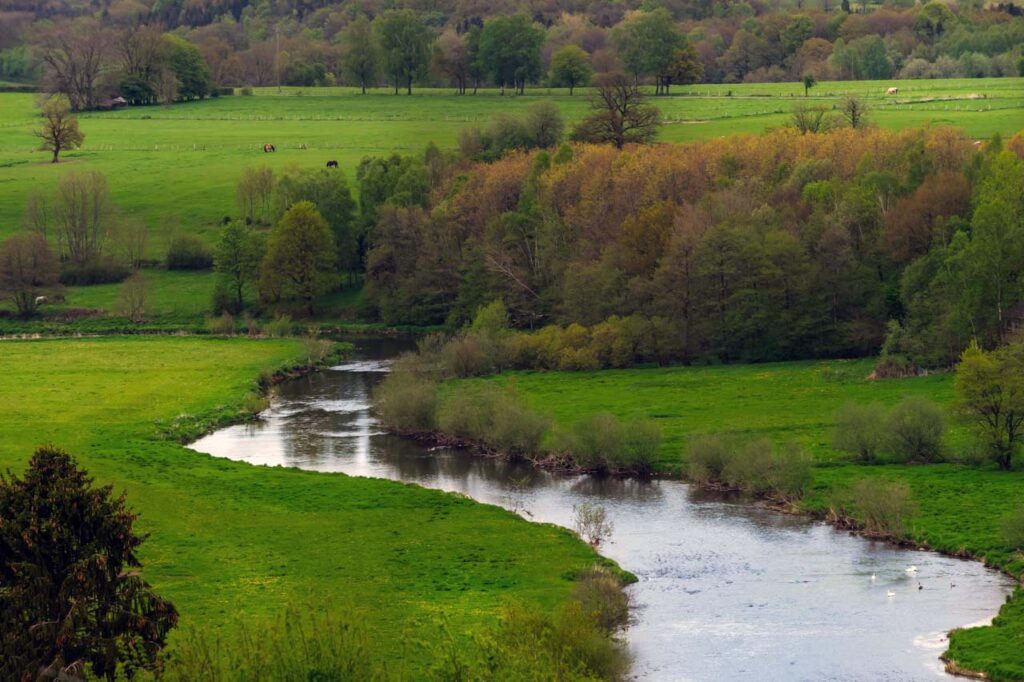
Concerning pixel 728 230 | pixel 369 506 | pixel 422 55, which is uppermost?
pixel 422 55

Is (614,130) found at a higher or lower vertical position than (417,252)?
higher

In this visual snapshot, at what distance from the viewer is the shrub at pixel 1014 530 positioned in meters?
46.1

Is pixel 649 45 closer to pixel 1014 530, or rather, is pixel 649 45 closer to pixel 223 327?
pixel 223 327

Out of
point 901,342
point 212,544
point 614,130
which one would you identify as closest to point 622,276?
point 901,342

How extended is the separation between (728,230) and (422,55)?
61.2 meters

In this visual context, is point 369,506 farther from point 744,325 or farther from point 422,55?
point 422,55

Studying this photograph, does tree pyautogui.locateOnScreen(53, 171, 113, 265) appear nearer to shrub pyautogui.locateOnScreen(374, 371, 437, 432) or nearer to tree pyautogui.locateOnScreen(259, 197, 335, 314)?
tree pyautogui.locateOnScreen(259, 197, 335, 314)

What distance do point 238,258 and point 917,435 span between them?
53.8 metres

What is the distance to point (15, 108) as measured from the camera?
150875mm

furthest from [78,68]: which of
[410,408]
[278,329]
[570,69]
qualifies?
[410,408]

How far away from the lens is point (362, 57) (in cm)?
14150

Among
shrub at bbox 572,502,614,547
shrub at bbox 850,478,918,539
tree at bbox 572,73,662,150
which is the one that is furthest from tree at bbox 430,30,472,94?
shrub at bbox 850,478,918,539

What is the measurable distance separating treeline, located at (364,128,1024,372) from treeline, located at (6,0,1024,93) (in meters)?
27.9

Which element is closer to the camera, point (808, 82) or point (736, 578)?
point (736, 578)
